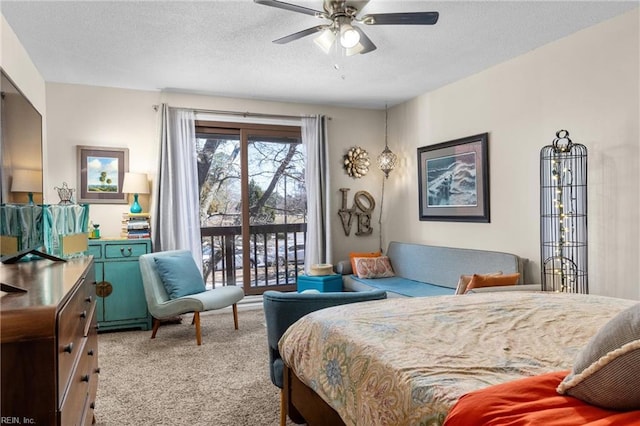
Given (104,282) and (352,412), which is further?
(104,282)

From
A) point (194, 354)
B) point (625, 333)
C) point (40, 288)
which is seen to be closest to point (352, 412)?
point (625, 333)

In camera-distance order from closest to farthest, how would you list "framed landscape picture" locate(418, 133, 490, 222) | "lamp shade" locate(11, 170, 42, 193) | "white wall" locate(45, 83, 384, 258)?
"lamp shade" locate(11, 170, 42, 193) → "framed landscape picture" locate(418, 133, 490, 222) → "white wall" locate(45, 83, 384, 258)

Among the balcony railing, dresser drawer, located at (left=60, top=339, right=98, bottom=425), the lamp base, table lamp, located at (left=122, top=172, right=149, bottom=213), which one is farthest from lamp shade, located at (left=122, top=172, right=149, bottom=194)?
dresser drawer, located at (left=60, top=339, right=98, bottom=425)

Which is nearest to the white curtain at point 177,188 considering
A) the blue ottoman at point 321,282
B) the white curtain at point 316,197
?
the blue ottoman at point 321,282

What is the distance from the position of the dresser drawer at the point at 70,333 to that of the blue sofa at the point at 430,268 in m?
2.57

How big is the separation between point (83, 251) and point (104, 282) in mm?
1746

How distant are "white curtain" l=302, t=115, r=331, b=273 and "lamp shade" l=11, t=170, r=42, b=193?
10.3ft

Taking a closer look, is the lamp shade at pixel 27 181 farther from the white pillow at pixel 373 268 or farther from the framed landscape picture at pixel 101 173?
the white pillow at pixel 373 268

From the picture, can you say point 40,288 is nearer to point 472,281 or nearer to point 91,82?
point 472,281

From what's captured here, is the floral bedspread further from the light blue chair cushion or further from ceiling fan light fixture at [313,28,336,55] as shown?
the light blue chair cushion

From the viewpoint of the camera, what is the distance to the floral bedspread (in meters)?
1.13

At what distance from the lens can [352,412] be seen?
1371 mm

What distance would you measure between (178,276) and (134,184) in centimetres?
115

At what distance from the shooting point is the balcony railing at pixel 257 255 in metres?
4.98
